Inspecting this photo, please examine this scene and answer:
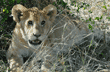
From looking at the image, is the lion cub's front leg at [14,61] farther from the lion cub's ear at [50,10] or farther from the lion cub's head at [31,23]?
the lion cub's ear at [50,10]

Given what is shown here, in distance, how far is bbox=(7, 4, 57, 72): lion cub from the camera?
3359 mm

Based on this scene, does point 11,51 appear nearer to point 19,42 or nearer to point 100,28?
point 19,42

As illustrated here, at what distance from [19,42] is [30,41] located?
46cm

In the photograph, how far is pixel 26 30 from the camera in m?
3.46

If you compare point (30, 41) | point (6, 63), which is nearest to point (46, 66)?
point (30, 41)

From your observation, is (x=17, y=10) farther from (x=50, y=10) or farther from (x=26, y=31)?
(x=50, y=10)

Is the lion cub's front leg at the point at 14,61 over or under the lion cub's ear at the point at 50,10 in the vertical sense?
under

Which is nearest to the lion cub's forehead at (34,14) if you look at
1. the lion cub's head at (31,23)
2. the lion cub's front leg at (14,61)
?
the lion cub's head at (31,23)

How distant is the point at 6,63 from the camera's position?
3.72 meters

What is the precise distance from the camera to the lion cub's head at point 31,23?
3.29 meters

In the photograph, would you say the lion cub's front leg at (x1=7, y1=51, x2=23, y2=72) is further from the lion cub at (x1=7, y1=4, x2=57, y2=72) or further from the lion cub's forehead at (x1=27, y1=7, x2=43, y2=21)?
the lion cub's forehead at (x1=27, y1=7, x2=43, y2=21)

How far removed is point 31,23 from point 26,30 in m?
0.20

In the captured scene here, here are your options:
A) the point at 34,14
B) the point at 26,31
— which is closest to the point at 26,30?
the point at 26,31

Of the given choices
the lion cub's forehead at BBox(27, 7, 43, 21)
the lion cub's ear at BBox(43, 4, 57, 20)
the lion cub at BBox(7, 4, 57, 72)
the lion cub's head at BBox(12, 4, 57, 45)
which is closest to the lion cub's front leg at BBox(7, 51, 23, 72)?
the lion cub at BBox(7, 4, 57, 72)
